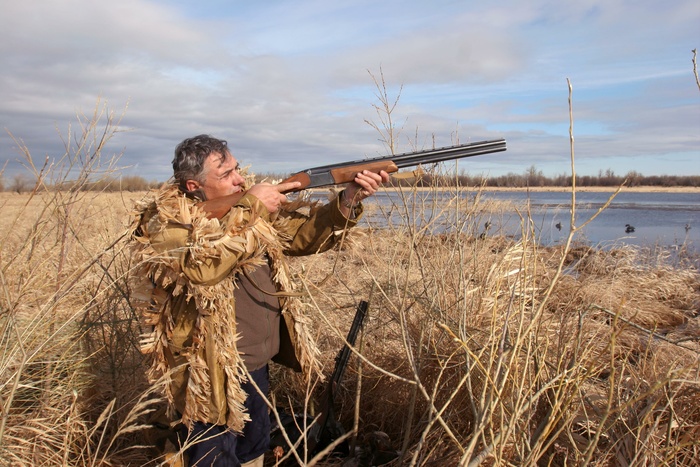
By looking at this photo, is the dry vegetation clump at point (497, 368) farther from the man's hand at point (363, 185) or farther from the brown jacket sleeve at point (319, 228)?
the man's hand at point (363, 185)

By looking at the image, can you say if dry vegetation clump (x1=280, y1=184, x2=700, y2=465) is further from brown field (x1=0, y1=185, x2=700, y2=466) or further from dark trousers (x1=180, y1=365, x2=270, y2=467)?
dark trousers (x1=180, y1=365, x2=270, y2=467)

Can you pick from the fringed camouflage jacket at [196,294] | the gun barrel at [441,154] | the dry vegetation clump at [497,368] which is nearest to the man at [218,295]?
the fringed camouflage jacket at [196,294]

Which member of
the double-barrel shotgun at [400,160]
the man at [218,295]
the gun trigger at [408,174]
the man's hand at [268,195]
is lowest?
the man at [218,295]

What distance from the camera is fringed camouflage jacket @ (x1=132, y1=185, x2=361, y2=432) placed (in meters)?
2.41

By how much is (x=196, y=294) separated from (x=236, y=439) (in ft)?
2.96

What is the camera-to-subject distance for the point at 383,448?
9.83ft

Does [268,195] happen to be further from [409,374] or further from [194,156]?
[409,374]

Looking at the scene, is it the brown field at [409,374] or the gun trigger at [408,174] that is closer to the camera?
the brown field at [409,374]

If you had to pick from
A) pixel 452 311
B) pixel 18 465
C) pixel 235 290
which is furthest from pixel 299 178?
pixel 18 465

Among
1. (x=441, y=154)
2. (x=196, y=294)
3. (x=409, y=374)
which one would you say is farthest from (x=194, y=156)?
(x=409, y=374)

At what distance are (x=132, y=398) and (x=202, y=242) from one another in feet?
5.15

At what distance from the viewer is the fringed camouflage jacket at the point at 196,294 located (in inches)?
94.8

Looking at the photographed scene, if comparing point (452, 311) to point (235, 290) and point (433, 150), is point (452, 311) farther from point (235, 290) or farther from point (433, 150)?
point (235, 290)

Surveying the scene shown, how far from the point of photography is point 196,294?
2.44 m
